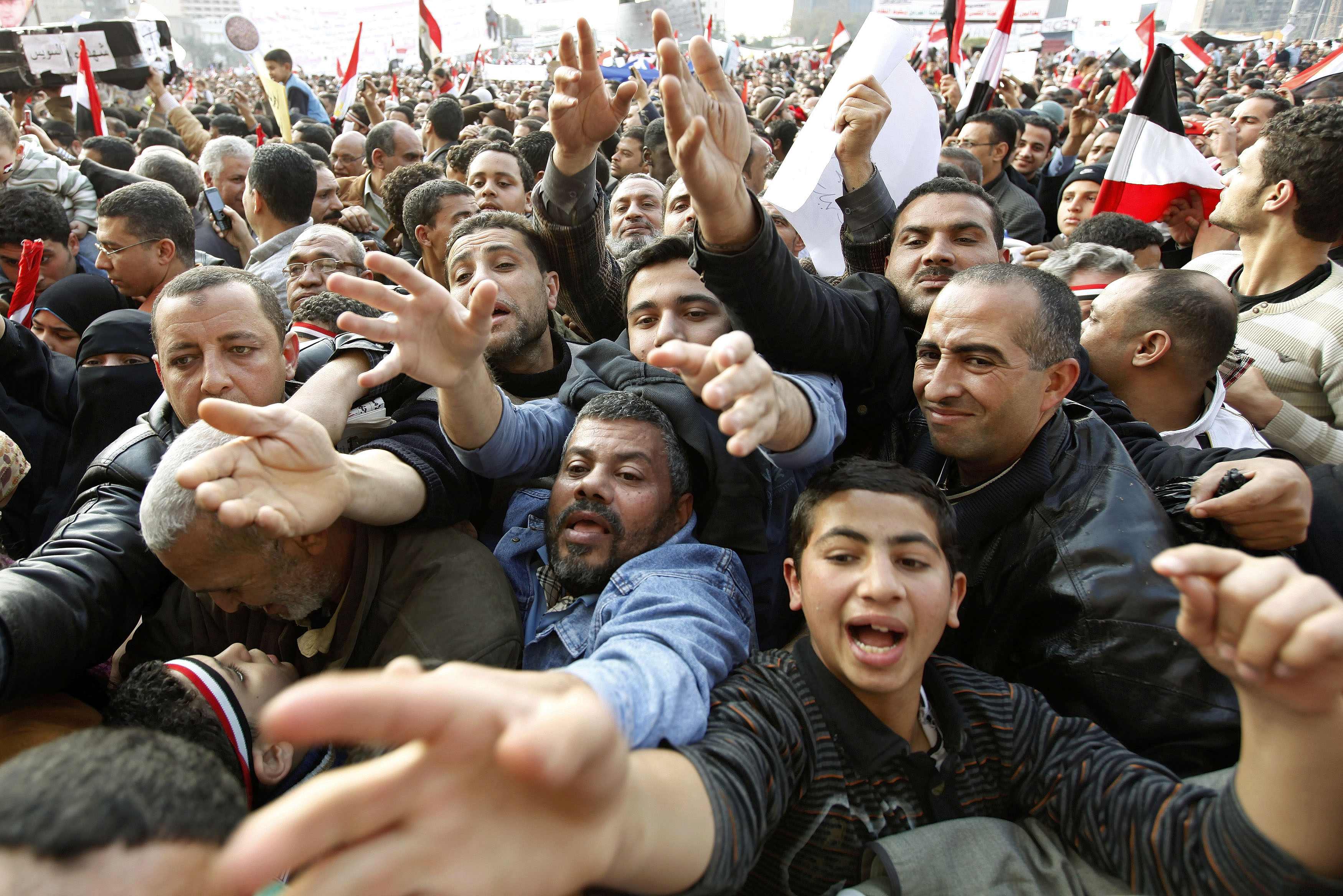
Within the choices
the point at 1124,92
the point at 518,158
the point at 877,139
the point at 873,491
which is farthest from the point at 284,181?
the point at 1124,92

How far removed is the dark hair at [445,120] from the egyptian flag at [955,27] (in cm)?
490

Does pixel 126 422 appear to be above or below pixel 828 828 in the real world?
above

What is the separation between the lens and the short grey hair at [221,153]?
5785mm

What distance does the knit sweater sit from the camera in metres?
2.71

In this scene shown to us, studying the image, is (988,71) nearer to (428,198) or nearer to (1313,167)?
(1313,167)

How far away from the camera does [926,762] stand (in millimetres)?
1624

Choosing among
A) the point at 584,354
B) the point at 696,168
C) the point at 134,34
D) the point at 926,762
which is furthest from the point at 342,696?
the point at 134,34

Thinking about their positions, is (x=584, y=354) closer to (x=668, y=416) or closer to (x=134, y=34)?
(x=668, y=416)

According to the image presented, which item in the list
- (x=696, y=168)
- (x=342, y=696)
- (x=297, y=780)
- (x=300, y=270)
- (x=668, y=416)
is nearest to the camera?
(x=342, y=696)

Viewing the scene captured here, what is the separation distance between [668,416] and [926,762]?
3.69ft

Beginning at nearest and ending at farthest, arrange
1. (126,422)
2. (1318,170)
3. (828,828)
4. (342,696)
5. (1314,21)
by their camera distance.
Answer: (342,696), (828,828), (126,422), (1318,170), (1314,21)

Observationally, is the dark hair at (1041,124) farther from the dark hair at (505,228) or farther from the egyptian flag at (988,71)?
the dark hair at (505,228)

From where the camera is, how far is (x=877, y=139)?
3.57 m

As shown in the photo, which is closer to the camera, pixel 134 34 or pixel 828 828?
pixel 828 828
